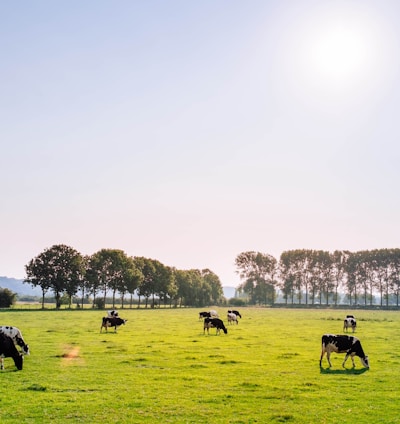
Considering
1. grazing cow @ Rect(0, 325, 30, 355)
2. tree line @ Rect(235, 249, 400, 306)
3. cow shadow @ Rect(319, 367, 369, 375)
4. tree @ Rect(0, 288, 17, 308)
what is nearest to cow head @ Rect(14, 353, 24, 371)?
grazing cow @ Rect(0, 325, 30, 355)

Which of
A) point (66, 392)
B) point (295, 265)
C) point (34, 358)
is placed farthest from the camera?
point (295, 265)

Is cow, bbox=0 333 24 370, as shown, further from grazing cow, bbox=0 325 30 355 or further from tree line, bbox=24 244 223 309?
tree line, bbox=24 244 223 309

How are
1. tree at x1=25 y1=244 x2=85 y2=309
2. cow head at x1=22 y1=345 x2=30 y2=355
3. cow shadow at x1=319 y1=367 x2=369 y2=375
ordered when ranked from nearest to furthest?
cow shadow at x1=319 y1=367 x2=369 y2=375, cow head at x1=22 y1=345 x2=30 y2=355, tree at x1=25 y1=244 x2=85 y2=309

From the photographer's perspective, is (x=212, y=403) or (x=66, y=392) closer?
(x=212, y=403)

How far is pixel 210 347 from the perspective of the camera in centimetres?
3272

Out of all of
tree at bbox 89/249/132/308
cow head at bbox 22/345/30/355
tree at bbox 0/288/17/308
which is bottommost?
tree at bbox 0/288/17/308

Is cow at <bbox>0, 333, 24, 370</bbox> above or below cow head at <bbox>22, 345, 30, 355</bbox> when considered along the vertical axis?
above

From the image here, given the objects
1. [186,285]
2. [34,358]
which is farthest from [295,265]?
[34,358]

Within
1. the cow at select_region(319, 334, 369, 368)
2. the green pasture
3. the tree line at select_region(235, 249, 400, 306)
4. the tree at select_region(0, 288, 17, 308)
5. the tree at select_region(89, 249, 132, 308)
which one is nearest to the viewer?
the green pasture

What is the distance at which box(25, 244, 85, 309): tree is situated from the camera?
370ft

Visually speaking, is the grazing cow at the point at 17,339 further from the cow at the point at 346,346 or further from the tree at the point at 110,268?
the tree at the point at 110,268

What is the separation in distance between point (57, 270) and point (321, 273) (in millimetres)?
104527

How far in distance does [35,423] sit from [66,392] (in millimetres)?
3930

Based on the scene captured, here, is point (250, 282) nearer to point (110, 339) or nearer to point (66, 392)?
point (110, 339)
